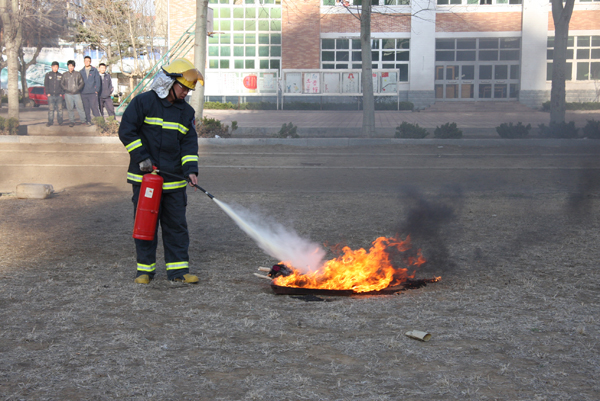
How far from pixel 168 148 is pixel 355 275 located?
1.90 metres

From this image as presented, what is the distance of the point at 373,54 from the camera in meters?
36.9

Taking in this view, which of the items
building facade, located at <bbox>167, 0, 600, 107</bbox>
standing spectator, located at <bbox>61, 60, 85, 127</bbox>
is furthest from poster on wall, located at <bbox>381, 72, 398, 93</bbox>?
standing spectator, located at <bbox>61, 60, 85, 127</bbox>

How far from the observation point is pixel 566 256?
5.73 meters

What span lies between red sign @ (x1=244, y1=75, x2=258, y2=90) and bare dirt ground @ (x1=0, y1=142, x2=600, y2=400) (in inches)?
1113

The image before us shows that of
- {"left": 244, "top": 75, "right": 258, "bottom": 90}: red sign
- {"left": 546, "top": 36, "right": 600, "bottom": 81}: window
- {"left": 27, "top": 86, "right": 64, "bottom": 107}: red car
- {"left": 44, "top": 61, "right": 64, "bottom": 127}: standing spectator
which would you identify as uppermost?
{"left": 546, "top": 36, "right": 600, "bottom": 81}: window

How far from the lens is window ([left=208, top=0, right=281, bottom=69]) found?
38094 mm

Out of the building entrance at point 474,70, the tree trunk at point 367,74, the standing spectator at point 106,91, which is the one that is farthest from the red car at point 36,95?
the tree trunk at point 367,74

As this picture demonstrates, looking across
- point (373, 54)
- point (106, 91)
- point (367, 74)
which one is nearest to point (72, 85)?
point (106, 91)

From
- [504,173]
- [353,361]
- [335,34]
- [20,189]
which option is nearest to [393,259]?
[353,361]

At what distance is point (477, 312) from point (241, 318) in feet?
5.46

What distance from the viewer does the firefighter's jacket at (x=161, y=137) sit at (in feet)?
15.7

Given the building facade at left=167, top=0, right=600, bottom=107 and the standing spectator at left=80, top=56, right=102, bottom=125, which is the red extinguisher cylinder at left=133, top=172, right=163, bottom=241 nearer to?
the standing spectator at left=80, top=56, right=102, bottom=125

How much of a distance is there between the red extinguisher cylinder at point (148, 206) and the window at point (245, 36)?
114 ft

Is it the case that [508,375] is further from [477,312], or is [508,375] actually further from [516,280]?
[516,280]
